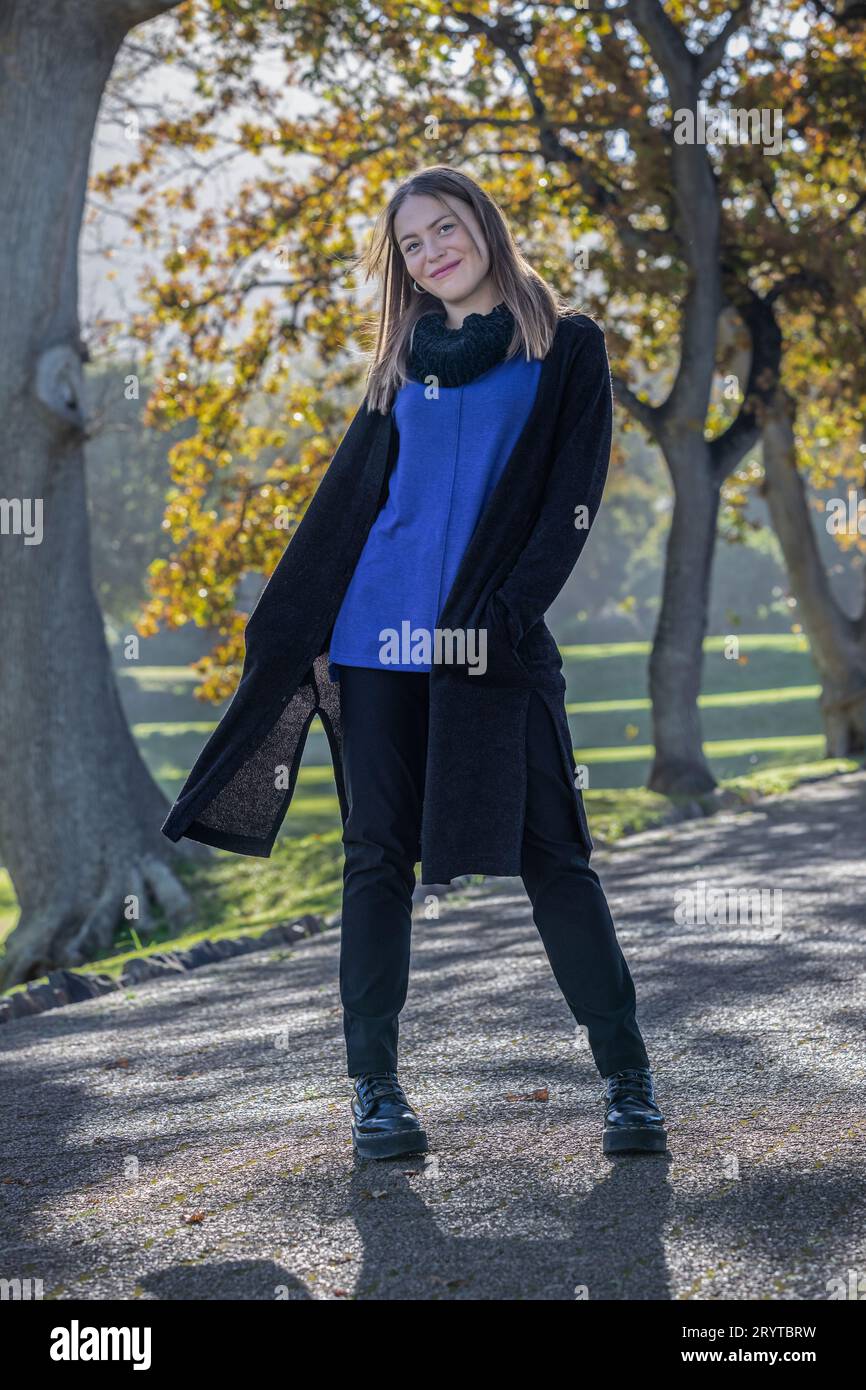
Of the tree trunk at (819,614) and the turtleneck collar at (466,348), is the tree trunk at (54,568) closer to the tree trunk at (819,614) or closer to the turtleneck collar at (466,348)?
the turtleneck collar at (466,348)

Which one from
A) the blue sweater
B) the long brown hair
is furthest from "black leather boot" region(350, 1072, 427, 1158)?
the long brown hair

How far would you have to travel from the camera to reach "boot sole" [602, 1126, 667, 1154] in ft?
11.7

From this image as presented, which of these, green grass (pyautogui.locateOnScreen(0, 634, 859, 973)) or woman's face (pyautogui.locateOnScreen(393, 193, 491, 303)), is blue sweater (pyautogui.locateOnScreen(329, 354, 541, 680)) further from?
green grass (pyautogui.locateOnScreen(0, 634, 859, 973))

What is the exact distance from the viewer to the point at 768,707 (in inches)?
1478

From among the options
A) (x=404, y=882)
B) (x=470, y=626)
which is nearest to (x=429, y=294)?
(x=470, y=626)

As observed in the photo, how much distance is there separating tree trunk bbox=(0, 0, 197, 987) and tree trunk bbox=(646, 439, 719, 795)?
21.9ft

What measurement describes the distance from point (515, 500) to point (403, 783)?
721 millimetres

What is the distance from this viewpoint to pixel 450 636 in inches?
143

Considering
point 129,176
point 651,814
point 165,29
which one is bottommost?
point 651,814

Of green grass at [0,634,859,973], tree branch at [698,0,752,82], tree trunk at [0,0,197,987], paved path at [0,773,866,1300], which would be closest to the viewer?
paved path at [0,773,866,1300]

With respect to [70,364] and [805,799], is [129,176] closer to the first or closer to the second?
[70,364]

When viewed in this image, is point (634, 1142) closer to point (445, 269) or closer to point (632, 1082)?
point (632, 1082)
